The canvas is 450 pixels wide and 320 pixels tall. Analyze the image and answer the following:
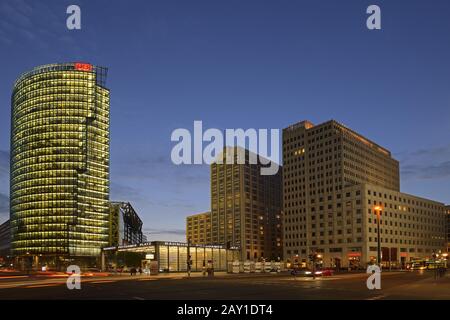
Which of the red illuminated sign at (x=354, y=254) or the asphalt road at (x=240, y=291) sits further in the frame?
the red illuminated sign at (x=354, y=254)

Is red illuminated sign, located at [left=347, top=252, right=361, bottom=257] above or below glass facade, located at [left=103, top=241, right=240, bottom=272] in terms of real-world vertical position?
below

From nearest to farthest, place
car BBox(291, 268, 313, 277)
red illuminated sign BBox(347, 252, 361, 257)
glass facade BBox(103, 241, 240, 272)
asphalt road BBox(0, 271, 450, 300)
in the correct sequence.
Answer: asphalt road BBox(0, 271, 450, 300) → car BBox(291, 268, 313, 277) → glass facade BBox(103, 241, 240, 272) → red illuminated sign BBox(347, 252, 361, 257)

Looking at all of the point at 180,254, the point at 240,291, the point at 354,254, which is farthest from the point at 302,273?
the point at 354,254

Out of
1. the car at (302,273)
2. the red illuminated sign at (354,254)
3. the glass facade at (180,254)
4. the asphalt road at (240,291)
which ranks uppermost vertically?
the asphalt road at (240,291)

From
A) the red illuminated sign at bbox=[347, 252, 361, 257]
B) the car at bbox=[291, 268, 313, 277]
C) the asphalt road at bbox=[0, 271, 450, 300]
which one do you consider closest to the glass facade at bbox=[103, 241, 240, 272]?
the red illuminated sign at bbox=[347, 252, 361, 257]

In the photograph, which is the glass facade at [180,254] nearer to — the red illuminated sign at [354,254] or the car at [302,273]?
the red illuminated sign at [354,254]

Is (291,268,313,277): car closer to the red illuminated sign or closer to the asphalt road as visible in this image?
the asphalt road

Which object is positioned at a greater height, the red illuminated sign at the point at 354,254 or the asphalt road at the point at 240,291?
the asphalt road at the point at 240,291

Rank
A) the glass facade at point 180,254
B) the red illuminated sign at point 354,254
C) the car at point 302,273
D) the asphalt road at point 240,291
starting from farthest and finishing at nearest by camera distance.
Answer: the red illuminated sign at point 354,254 → the glass facade at point 180,254 → the car at point 302,273 → the asphalt road at point 240,291

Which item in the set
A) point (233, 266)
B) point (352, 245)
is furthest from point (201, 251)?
Result: point (352, 245)

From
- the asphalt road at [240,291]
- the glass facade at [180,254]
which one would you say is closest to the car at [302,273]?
the asphalt road at [240,291]

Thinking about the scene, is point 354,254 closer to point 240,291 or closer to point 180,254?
point 180,254

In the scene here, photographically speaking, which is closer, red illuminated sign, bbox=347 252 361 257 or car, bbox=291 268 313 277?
car, bbox=291 268 313 277
